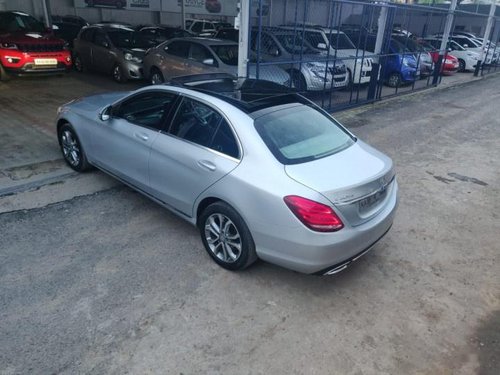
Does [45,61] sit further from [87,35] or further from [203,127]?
[203,127]

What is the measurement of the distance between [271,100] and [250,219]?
1276mm

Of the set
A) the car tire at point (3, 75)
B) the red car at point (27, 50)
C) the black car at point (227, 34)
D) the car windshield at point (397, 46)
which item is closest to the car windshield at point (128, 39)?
the red car at point (27, 50)

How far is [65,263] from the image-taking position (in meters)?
3.65

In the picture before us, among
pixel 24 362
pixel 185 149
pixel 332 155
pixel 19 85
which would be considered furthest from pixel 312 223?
pixel 19 85

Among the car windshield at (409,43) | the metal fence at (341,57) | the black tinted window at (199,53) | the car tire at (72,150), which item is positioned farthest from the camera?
the car windshield at (409,43)

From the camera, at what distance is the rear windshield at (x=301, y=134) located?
338 centimetres

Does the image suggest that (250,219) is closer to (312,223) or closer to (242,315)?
(312,223)

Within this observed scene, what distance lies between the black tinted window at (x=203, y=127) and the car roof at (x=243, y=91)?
0.18 m

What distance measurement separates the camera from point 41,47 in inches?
400

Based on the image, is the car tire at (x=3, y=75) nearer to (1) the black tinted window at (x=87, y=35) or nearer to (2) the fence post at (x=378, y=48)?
(1) the black tinted window at (x=87, y=35)

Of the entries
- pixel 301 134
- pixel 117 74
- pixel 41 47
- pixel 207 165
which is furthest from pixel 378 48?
pixel 207 165

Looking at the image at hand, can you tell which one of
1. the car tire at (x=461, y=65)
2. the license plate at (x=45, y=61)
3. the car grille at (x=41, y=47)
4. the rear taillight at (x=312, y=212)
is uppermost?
the car grille at (x=41, y=47)

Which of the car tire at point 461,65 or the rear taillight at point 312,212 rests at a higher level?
the rear taillight at point 312,212

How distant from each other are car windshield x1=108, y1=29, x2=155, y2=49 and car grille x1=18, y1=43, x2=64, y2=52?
5.21 feet
